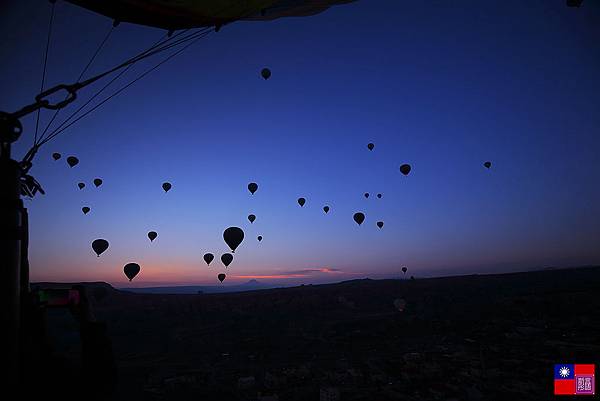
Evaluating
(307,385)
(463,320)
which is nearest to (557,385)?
(307,385)

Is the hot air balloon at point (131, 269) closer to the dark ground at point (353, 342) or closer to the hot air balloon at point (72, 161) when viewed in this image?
the dark ground at point (353, 342)

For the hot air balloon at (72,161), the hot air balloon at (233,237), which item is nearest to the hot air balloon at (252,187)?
the hot air balloon at (233,237)

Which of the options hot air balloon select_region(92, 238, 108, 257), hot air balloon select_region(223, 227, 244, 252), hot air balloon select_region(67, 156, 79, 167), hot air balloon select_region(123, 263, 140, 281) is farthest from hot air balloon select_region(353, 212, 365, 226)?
hot air balloon select_region(67, 156, 79, 167)

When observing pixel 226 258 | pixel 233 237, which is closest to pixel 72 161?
pixel 233 237

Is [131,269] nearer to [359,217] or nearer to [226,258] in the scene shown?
[226,258]

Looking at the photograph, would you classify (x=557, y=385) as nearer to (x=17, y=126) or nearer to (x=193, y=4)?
(x=17, y=126)
